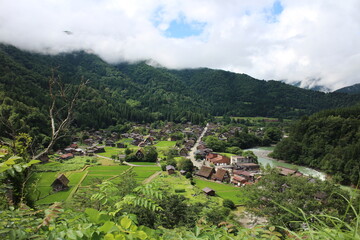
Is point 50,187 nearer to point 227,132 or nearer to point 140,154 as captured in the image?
point 140,154

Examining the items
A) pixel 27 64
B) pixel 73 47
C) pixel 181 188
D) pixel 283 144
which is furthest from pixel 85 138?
pixel 73 47

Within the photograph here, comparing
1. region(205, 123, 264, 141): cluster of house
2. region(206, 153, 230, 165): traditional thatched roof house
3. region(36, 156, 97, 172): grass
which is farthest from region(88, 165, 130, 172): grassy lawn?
region(205, 123, 264, 141): cluster of house

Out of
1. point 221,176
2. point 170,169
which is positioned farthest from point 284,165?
point 170,169

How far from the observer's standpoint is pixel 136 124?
3654 inches

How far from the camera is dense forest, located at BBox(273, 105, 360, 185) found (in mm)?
37688

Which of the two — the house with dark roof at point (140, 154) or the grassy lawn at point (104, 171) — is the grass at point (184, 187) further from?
the house with dark roof at point (140, 154)

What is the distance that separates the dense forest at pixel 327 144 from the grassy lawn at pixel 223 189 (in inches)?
903

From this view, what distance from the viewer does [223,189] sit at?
91.0ft

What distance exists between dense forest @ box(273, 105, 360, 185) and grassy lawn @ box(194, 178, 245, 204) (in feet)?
75.2

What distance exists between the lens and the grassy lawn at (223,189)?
2488 cm

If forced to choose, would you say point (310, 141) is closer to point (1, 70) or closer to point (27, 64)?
point (1, 70)

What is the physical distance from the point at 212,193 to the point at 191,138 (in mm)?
46599

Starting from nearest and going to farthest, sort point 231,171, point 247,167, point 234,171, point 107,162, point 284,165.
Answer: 1. point 234,171
2. point 231,171
3. point 247,167
4. point 107,162
5. point 284,165

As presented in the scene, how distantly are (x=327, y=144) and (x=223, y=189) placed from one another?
36.3 metres
